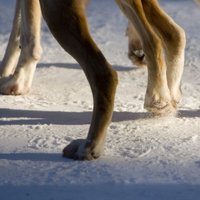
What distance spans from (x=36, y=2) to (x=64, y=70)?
0.65 metres

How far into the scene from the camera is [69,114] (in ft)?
11.2

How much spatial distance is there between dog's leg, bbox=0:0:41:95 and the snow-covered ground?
6 cm

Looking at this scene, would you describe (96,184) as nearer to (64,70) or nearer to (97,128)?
(97,128)

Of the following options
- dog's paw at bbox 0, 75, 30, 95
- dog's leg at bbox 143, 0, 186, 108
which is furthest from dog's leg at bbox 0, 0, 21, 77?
dog's leg at bbox 143, 0, 186, 108

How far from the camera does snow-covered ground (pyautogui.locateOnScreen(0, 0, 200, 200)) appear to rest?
254 centimetres

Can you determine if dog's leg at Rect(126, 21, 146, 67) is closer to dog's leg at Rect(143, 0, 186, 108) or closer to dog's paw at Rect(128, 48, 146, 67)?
dog's paw at Rect(128, 48, 146, 67)

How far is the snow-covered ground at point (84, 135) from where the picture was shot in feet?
8.32

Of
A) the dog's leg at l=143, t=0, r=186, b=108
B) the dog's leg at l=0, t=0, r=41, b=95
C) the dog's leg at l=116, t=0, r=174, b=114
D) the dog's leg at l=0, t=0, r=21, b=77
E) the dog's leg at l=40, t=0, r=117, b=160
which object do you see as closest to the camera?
the dog's leg at l=40, t=0, r=117, b=160

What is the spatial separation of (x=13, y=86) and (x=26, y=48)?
190mm

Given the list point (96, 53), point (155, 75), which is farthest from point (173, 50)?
point (96, 53)

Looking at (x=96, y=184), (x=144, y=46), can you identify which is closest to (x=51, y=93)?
(x=144, y=46)

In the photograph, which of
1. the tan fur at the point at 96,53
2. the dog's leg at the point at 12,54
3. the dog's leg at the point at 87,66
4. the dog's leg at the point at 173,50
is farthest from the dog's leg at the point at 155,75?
the dog's leg at the point at 12,54

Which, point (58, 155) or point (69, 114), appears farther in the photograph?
point (69, 114)

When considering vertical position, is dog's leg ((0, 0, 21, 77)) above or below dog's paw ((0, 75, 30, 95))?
above
